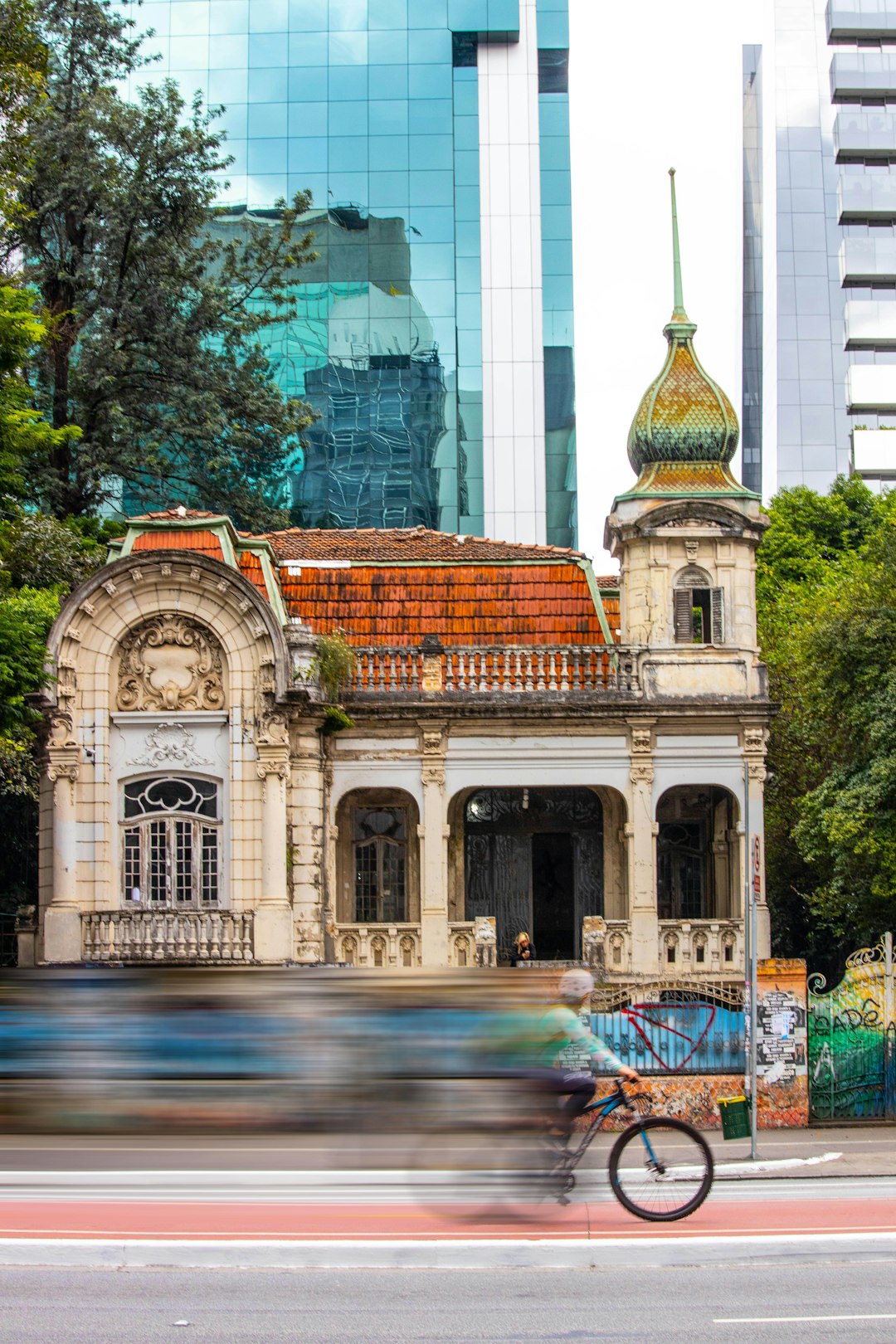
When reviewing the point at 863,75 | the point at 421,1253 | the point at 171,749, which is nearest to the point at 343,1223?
the point at 421,1253

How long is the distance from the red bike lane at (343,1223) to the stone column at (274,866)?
1284 centimetres

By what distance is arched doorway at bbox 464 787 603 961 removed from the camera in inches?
1348

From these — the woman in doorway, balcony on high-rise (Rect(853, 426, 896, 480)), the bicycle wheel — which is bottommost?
the bicycle wheel

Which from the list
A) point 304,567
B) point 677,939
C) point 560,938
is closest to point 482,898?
point 560,938

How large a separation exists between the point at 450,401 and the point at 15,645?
1700 inches

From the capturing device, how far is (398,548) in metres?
36.7

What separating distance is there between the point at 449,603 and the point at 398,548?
10.2ft

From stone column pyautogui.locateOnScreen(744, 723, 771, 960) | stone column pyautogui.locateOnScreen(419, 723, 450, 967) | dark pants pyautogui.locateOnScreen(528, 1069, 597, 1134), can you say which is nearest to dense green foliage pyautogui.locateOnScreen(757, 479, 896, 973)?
stone column pyautogui.locateOnScreen(744, 723, 771, 960)

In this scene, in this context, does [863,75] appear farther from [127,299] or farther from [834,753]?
[834,753]

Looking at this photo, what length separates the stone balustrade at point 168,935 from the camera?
2861 cm

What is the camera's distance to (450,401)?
70750 millimetres

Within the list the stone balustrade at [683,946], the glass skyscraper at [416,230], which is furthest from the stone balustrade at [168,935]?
the glass skyscraper at [416,230]

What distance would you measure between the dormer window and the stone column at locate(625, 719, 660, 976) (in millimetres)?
1773

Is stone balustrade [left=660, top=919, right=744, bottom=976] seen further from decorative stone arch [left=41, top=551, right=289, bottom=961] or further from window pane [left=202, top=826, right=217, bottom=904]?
window pane [left=202, top=826, right=217, bottom=904]
